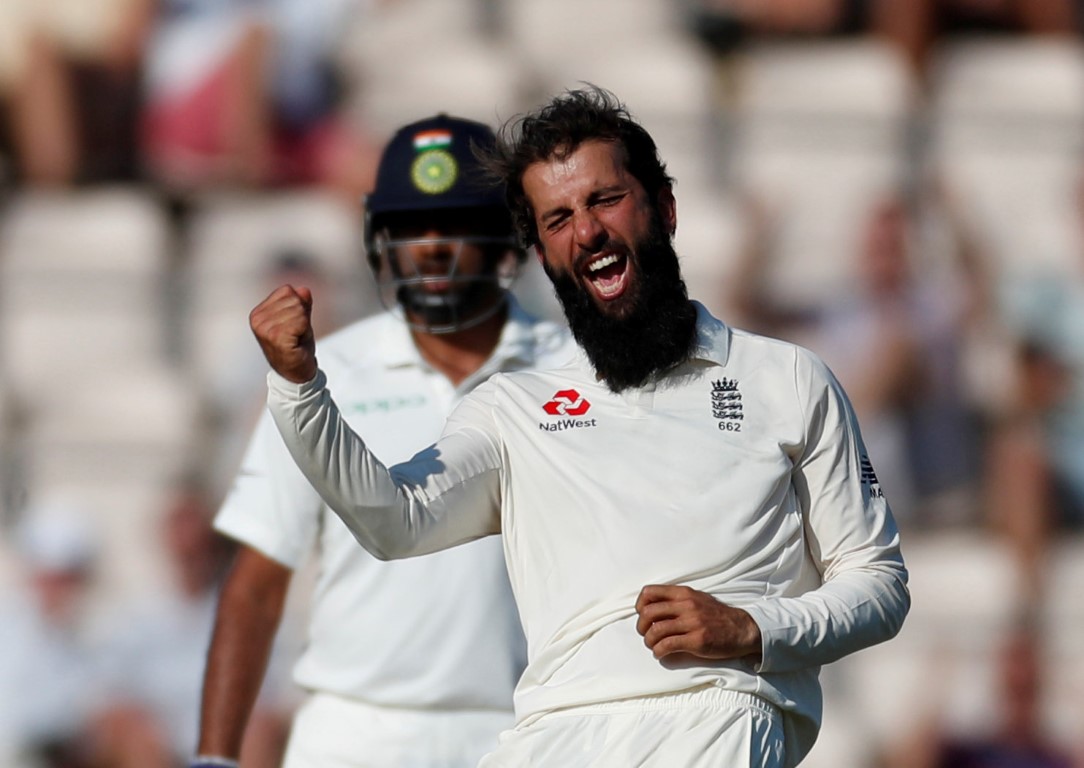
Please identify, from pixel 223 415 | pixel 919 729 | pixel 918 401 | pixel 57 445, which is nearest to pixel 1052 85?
pixel 918 401

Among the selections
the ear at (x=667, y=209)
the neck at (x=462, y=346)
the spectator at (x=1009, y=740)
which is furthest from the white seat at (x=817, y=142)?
the ear at (x=667, y=209)

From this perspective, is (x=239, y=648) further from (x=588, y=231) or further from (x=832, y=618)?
(x=832, y=618)

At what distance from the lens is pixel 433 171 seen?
3.75 metres

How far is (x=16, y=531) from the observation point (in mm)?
6910

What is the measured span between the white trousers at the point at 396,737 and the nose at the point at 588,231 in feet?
3.96

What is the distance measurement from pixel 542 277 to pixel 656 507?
478cm

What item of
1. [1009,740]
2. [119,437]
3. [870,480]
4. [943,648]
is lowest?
[1009,740]

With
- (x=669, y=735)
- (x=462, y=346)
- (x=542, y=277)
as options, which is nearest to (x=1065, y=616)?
(x=542, y=277)

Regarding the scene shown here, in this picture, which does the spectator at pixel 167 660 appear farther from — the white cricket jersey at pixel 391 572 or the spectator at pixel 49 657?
the white cricket jersey at pixel 391 572

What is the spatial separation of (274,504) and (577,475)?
3.85 ft

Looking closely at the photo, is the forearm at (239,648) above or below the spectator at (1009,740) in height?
above

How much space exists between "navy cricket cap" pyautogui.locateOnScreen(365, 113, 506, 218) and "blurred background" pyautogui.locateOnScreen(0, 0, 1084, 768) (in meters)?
2.51

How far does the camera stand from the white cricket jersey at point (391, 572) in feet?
11.6

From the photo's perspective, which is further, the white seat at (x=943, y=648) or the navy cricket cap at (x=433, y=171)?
the white seat at (x=943, y=648)
